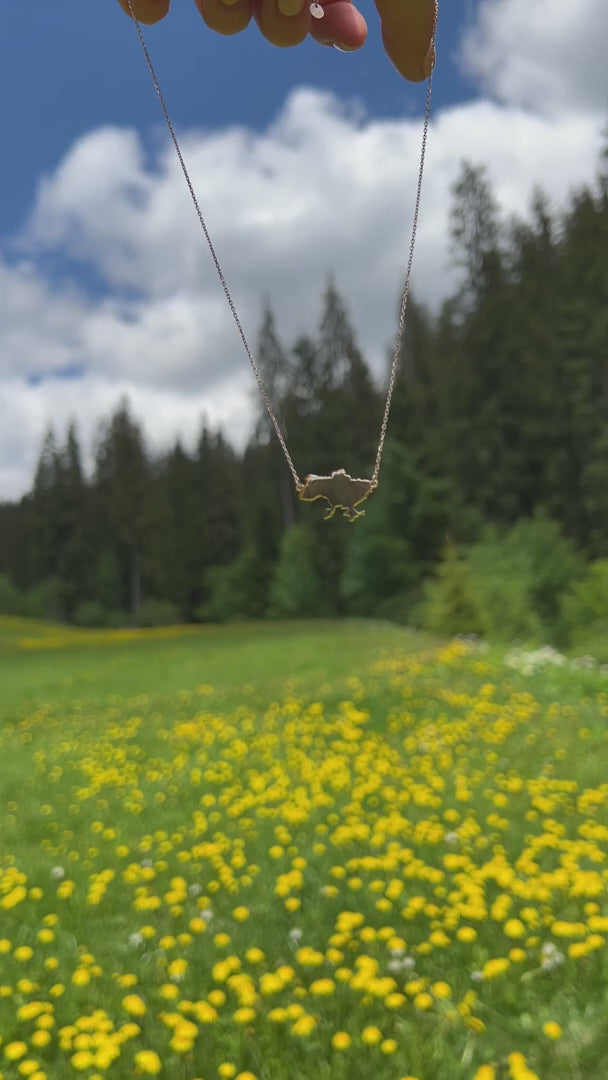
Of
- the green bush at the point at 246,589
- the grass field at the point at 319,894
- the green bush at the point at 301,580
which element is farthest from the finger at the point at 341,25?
the green bush at the point at 246,589

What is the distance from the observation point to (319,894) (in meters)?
3.78

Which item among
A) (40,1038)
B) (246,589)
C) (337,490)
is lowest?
(246,589)

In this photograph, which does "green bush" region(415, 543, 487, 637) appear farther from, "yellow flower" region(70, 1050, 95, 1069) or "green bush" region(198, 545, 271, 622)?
"green bush" region(198, 545, 271, 622)

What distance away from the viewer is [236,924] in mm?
3525

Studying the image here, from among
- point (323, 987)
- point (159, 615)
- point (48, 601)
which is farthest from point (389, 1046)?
point (48, 601)

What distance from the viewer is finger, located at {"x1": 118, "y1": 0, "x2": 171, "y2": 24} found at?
1290 mm

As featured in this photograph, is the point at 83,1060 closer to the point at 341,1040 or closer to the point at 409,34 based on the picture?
the point at 341,1040

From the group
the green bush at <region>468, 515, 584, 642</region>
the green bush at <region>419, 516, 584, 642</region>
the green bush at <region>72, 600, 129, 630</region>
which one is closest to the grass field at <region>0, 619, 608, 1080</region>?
the green bush at <region>468, 515, 584, 642</region>

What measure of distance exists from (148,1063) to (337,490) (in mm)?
2061

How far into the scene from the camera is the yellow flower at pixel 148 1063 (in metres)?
2.38

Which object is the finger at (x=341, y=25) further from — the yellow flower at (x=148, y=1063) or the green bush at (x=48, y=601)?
the green bush at (x=48, y=601)

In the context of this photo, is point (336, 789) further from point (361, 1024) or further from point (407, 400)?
point (407, 400)

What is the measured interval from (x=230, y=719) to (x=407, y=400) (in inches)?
1092

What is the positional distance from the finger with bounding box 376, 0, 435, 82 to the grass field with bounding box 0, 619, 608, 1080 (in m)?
2.67
